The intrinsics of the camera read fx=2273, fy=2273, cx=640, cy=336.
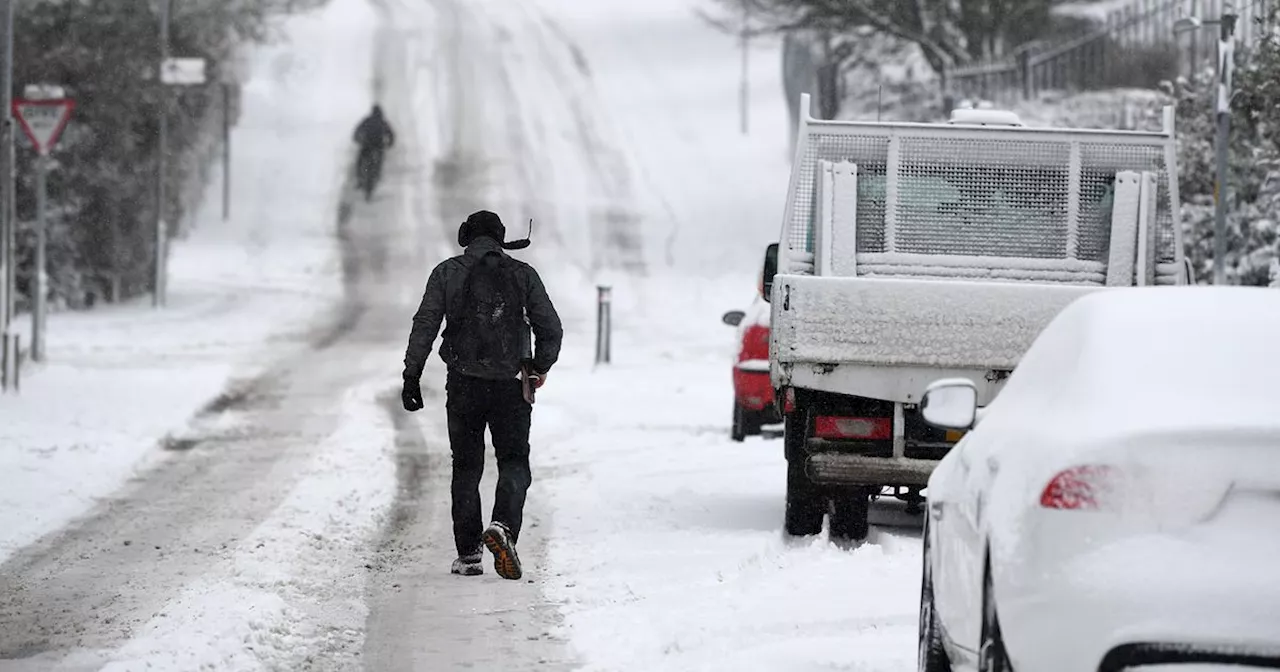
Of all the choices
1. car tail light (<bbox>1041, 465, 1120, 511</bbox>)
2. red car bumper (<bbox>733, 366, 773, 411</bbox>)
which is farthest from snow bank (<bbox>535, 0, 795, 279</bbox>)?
car tail light (<bbox>1041, 465, 1120, 511</bbox>)

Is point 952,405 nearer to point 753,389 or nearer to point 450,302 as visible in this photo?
point 450,302

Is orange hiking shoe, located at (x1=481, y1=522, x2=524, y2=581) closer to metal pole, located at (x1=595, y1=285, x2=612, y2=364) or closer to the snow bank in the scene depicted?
metal pole, located at (x1=595, y1=285, x2=612, y2=364)

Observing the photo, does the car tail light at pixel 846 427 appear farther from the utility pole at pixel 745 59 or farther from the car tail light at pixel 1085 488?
the utility pole at pixel 745 59

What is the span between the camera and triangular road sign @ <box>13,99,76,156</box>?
70.4ft

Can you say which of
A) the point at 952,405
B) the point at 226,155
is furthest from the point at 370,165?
the point at 952,405

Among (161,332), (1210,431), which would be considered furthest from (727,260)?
(1210,431)

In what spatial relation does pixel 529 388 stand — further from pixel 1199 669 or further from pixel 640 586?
pixel 1199 669

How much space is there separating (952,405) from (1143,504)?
1613mm

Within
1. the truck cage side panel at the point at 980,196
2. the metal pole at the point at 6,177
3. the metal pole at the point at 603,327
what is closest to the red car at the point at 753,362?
the truck cage side panel at the point at 980,196

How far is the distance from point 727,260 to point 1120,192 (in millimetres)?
28143

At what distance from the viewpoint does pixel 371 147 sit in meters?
44.6

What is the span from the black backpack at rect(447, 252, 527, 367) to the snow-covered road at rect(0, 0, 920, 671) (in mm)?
1047

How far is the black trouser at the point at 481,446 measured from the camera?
1062 cm

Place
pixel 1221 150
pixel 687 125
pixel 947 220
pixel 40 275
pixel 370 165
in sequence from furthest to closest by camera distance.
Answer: pixel 687 125 → pixel 370 165 → pixel 40 275 → pixel 1221 150 → pixel 947 220
